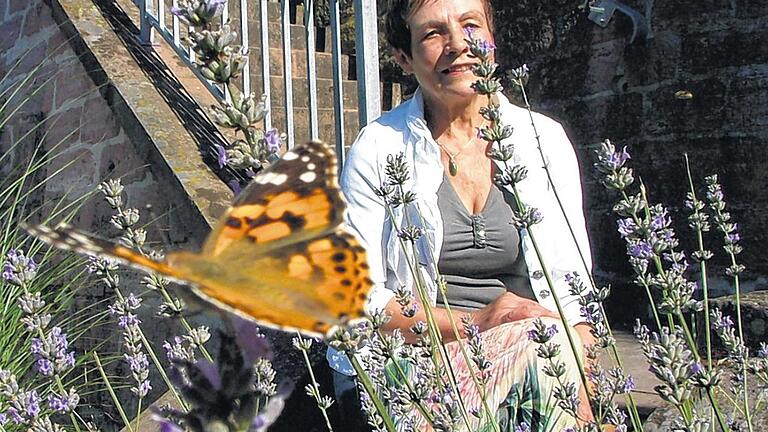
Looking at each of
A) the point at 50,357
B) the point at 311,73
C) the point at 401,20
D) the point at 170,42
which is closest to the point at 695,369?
the point at 50,357

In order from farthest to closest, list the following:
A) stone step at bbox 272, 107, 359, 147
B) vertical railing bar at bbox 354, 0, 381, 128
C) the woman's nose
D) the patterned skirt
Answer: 1. stone step at bbox 272, 107, 359, 147
2. vertical railing bar at bbox 354, 0, 381, 128
3. the woman's nose
4. the patterned skirt

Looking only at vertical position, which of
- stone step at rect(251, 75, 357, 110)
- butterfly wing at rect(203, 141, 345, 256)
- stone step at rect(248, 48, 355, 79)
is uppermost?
butterfly wing at rect(203, 141, 345, 256)

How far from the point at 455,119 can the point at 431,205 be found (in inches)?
13.5

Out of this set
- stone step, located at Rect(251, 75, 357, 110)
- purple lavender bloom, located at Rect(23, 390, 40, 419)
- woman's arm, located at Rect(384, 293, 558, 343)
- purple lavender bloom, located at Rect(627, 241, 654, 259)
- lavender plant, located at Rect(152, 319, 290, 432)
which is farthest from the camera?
stone step, located at Rect(251, 75, 357, 110)

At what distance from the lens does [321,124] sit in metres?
4.80

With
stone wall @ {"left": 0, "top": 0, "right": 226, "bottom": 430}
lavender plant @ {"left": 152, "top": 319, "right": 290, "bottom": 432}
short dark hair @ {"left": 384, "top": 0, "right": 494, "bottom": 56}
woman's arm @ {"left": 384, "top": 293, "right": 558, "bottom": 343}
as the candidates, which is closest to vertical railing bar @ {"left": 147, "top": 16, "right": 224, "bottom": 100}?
stone wall @ {"left": 0, "top": 0, "right": 226, "bottom": 430}

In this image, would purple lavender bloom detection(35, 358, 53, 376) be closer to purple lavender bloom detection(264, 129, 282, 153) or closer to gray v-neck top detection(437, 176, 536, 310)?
purple lavender bloom detection(264, 129, 282, 153)

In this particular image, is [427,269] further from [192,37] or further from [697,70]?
[697,70]

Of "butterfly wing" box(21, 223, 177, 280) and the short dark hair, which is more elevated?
"butterfly wing" box(21, 223, 177, 280)

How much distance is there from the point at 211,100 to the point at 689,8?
82.8 inches

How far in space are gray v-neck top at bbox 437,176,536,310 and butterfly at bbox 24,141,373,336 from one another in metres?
1.66

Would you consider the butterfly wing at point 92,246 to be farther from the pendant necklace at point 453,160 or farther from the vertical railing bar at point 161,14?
the vertical railing bar at point 161,14

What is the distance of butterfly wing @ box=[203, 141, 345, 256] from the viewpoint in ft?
2.53

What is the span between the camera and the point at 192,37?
820 millimetres
